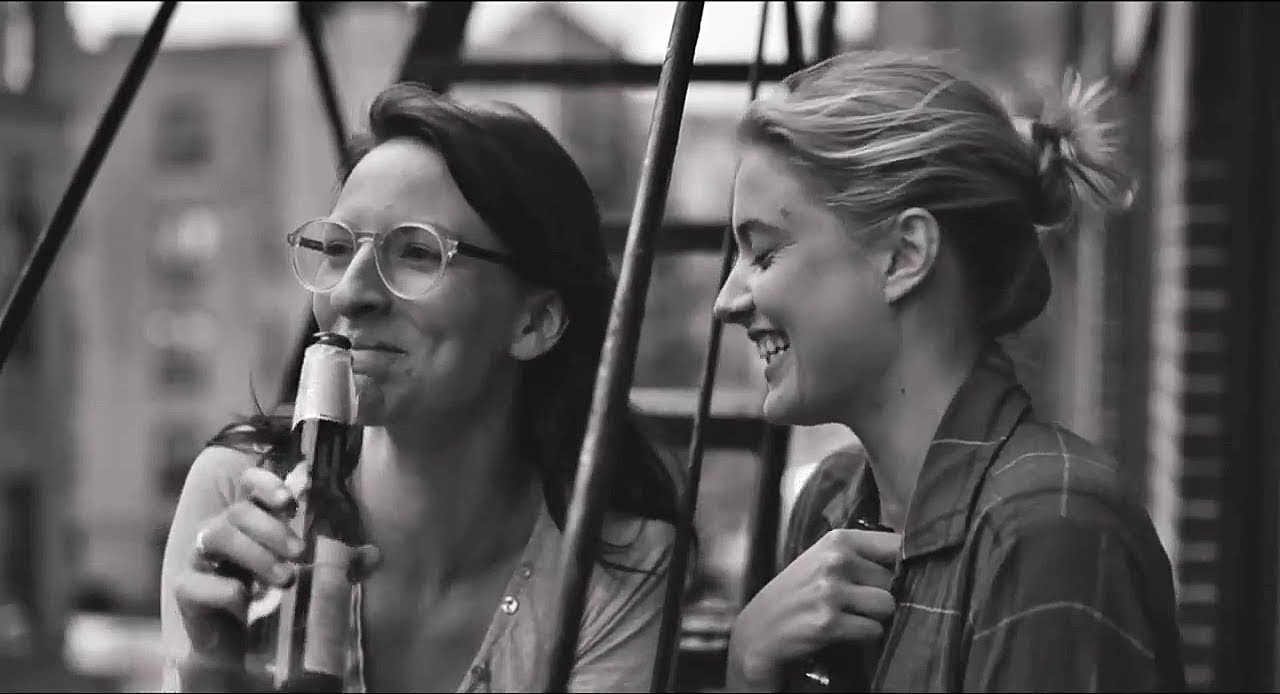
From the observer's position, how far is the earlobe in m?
2.01

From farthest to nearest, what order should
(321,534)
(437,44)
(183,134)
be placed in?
(183,134)
(437,44)
(321,534)

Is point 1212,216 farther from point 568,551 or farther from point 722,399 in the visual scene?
point 568,551

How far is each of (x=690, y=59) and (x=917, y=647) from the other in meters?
0.72

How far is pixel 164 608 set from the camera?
2.45 meters

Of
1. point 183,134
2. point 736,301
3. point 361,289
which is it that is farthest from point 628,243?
point 183,134

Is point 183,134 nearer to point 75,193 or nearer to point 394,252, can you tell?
point 75,193

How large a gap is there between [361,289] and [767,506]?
960mm

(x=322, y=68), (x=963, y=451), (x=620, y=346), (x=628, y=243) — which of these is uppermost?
(x=322, y=68)

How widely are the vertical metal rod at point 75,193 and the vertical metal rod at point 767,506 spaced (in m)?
1.17

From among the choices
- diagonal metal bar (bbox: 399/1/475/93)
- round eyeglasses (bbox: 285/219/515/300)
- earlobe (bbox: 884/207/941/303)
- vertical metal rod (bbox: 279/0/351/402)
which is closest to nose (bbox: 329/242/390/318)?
round eyeglasses (bbox: 285/219/515/300)

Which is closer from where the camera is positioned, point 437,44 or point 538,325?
point 538,325

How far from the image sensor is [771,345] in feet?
6.81

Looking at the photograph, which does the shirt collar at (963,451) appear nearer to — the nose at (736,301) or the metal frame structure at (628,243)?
the nose at (736,301)

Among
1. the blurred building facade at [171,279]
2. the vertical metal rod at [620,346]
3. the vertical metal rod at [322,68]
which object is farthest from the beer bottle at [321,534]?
the blurred building facade at [171,279]
